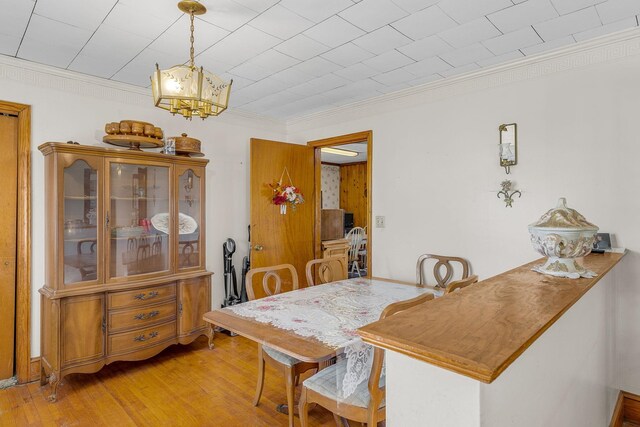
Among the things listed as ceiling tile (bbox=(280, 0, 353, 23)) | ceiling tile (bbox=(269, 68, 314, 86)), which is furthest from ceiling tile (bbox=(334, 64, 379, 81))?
ceiling tile (bbox=(280, 0, 353, 23))

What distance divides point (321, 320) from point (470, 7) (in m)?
1.87

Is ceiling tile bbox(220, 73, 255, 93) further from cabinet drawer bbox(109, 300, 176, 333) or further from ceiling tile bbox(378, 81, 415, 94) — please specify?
cabinet drawer bbox(109, 300, 176, 333)

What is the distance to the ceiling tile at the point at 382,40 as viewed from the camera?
7.21 ft

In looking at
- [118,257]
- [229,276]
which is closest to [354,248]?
[229,276]

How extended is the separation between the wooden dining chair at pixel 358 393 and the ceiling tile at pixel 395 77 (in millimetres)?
1967

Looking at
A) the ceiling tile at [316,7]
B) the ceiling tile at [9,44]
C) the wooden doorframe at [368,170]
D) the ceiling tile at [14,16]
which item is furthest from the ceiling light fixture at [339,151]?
the ceiling tile at [14,16]

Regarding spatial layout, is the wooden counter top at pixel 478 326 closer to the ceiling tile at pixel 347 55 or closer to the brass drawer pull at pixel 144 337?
the ceiling tile at pixel 347 55

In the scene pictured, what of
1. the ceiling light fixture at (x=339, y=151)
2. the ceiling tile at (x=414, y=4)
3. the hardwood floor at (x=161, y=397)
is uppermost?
the ceiling tile at (x=414, y=4)

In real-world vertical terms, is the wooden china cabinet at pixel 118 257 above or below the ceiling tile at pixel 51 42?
below

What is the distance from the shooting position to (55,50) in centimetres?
245

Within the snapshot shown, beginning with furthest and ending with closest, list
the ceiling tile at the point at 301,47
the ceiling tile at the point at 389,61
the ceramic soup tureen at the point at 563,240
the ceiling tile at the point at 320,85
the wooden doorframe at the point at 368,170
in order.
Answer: the wooden doorframe at the point at 368,170 → the ceiling tile at the point at 320,85 → the ceiling tile at the point at 389,61 → the ceiling tile at the point at 301,47 → the ceramic soup tureen at the point at 563,240

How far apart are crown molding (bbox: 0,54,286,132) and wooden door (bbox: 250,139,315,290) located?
1.17m

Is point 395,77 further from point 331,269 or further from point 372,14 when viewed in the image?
point 331,269

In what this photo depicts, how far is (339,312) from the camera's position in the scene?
6.56 feet
